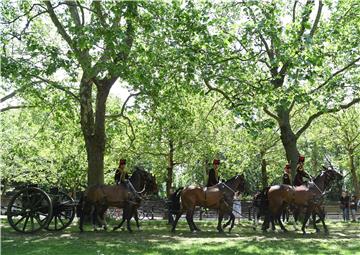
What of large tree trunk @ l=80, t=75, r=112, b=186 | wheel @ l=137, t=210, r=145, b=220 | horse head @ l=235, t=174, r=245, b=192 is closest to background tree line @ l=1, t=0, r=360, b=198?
large tree trunk @ l=80, t=75, r=112, b=186

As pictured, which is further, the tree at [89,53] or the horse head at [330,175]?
the horse head at [330,175]

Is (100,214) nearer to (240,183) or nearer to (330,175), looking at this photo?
(240,183)

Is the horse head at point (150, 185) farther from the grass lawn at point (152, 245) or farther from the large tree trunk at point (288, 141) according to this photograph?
the large tree trunk at point (288, 141)

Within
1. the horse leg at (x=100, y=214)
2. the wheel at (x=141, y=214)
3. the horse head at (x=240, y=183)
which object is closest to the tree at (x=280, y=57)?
the horse head at (x=240, y=183)

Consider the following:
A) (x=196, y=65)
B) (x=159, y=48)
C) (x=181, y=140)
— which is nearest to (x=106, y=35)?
(x=159, y=48)

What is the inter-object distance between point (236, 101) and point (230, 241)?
538 cm

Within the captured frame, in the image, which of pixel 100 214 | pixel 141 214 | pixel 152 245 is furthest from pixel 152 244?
pixel 141 214

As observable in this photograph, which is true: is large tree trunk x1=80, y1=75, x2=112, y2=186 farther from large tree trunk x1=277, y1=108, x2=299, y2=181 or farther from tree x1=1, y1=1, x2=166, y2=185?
large tree trunk x1=277, y1=108, x2=299, y2=181

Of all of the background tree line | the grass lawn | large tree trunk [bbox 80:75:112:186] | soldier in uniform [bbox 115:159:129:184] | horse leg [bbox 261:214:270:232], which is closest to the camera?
the grass lawn

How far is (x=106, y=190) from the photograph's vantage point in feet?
53.6

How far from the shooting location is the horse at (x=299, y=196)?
16984 mm

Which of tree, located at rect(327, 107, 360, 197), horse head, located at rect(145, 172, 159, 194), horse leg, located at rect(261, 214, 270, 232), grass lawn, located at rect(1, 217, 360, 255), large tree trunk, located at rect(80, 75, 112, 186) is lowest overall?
grass lawn, located at rect(1, 217, 360, 255)

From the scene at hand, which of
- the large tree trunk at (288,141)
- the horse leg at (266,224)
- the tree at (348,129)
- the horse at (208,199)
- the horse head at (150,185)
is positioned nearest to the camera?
the horse at (208,199)

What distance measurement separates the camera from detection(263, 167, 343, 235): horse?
16984 mm
